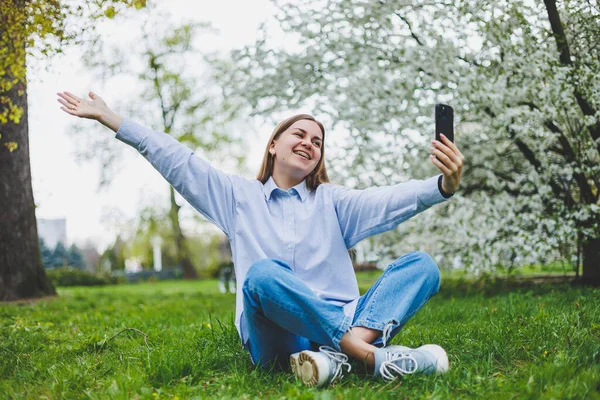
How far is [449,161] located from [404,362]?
0.87 metres

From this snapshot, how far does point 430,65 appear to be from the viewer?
6355 millimetres

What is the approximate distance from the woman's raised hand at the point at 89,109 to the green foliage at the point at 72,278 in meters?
18.1

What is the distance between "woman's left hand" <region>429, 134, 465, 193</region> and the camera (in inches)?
92.1

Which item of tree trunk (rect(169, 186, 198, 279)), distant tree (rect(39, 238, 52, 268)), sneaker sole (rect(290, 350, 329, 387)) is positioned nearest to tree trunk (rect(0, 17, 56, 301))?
sneaker sole (rect(290, 350, 329, 387))

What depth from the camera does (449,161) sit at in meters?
2.34

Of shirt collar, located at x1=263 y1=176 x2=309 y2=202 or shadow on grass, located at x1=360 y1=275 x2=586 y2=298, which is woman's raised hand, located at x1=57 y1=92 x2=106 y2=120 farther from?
shadow on grass, located at x1=360 y1=275 x2=586 y2=298

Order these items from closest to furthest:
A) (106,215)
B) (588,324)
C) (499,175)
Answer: (588,324) → (499,175) → (106,215)

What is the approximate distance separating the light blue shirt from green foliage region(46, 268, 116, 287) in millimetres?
18213

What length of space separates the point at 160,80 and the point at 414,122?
18.1m

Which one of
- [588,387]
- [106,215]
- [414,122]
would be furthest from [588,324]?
[106,215]

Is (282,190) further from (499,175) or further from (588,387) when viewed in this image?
(499,175)

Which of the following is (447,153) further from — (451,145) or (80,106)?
(80,106)

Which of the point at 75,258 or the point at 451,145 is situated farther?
the point at 75,258

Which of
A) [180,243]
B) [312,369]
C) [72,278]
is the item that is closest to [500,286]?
[312,369]
